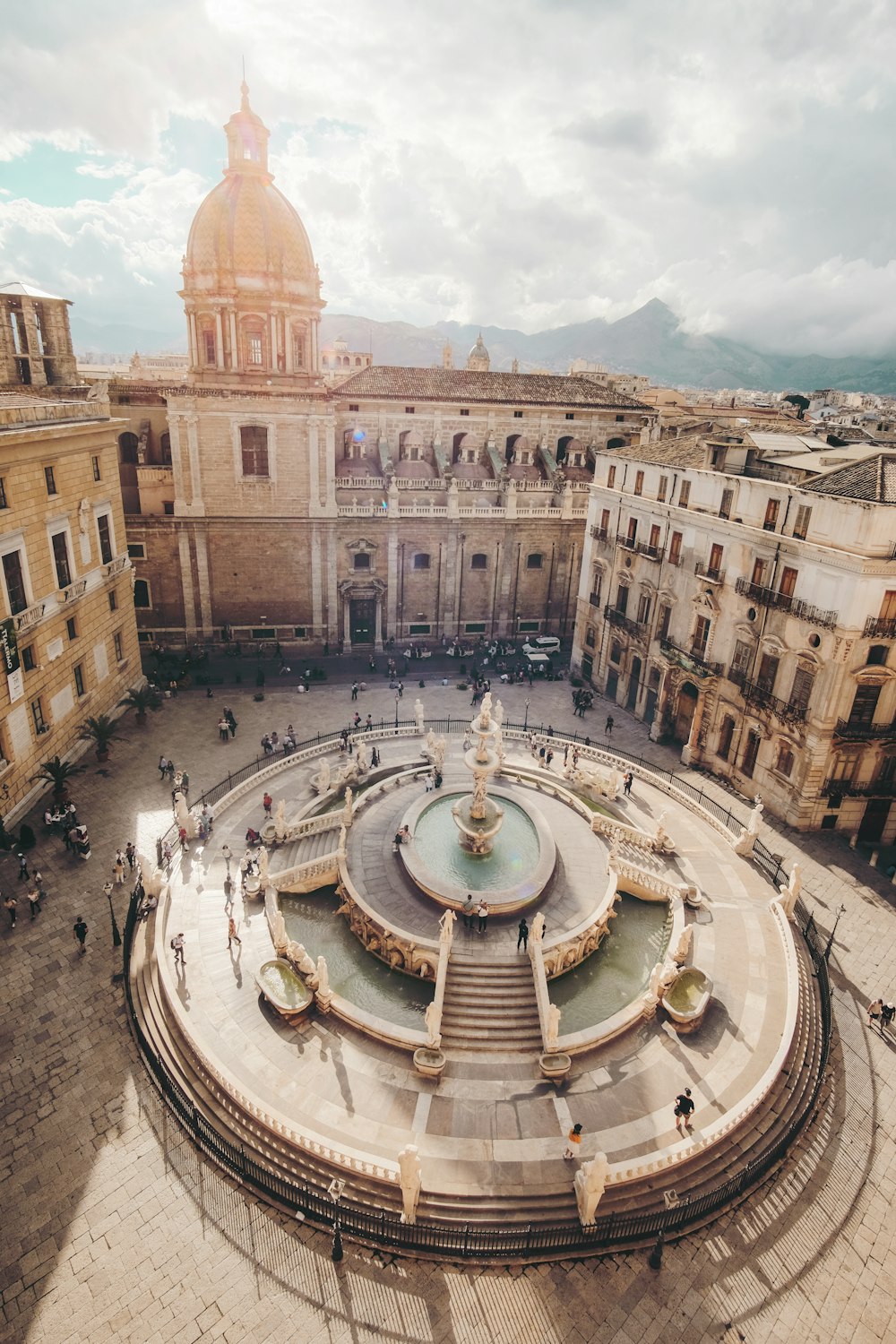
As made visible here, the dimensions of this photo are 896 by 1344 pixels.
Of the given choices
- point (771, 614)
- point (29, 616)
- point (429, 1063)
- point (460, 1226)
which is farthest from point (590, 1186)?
point (29, 616)

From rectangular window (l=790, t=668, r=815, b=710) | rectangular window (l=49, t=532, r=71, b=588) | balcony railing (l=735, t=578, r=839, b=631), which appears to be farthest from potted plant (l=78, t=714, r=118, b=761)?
rectangular window (l=790, t=668, r=815, b=710)

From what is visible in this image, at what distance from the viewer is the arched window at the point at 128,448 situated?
147 feet

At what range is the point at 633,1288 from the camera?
1301cm

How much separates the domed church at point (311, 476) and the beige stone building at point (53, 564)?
22.1 ft

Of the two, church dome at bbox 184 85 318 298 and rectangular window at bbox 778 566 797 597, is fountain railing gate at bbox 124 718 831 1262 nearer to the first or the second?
rectangular window at bbox 778 566 797 597

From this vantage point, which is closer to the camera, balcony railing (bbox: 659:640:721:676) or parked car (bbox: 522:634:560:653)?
balcony railing (bbox: 659:640:721:676)

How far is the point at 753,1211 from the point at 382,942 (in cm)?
1012

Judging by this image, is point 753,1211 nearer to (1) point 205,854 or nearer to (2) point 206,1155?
(2) point 206,1155

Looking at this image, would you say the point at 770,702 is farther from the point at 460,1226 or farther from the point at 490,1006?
the point at 460,1226

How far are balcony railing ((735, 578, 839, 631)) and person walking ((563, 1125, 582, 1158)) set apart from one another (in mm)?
18337

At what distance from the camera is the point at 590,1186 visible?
13320mm

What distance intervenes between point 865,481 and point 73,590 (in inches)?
1165

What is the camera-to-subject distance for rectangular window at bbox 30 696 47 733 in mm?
26328

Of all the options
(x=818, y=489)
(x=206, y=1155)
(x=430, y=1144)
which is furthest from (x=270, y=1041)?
(x=818, y=489)
